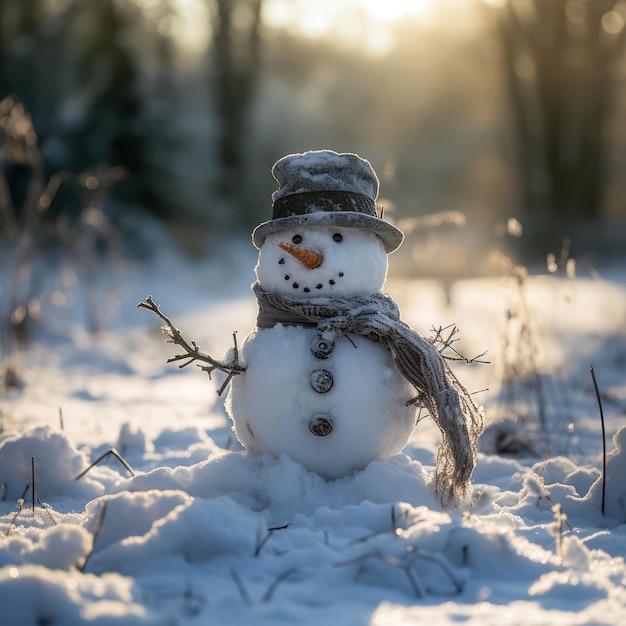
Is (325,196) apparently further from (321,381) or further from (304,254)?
(321,381)

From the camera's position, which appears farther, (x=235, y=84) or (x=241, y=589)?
(x=235, y=84)

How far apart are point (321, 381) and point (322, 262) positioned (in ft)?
1.35

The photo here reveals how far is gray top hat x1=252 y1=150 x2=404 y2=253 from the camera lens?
246 cm

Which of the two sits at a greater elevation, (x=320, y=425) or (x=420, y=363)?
(x=420, y=363)

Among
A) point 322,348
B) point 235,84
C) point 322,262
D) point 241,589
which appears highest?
point 235,84

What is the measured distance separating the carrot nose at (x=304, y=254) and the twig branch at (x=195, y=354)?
35cm

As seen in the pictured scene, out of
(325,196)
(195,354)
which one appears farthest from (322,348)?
(325,196)

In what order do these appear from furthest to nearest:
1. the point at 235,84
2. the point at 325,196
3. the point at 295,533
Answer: the point at 235,84 → the point at 325,196 → the point at 295,533

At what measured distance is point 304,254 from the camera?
95.1 inches

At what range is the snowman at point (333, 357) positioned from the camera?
7.73ft

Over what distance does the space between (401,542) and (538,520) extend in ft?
2.63

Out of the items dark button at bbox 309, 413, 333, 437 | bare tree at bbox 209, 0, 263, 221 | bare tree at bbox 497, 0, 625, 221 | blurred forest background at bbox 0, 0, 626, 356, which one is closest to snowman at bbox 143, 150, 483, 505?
dark button at bbox 309, 413, 333, 437

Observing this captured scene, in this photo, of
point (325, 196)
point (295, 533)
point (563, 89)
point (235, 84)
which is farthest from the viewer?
point (235, 84)

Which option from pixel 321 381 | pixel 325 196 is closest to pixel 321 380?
pixel 321 381
